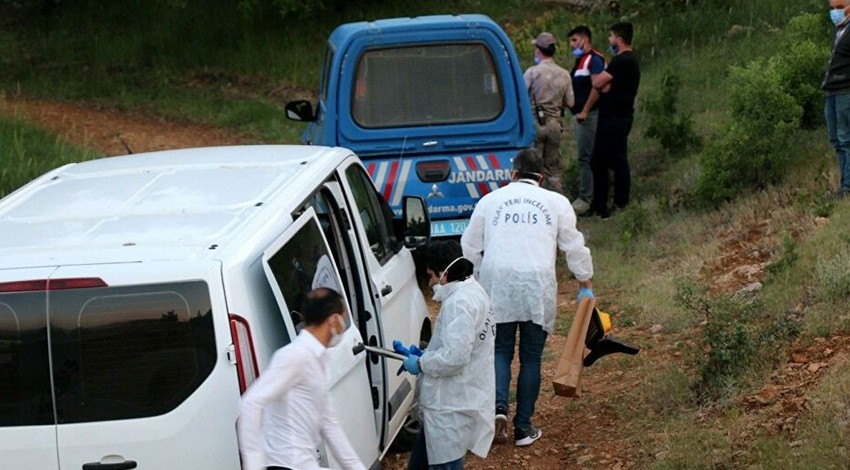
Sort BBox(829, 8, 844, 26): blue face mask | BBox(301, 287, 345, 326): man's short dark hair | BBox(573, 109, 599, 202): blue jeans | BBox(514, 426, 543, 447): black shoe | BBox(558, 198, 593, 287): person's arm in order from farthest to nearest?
BBox(573, 109, 599, 202): blue jeans, BBox(829, 8, 844, 26): blue face mask, BBox(514, 426, 543, 447): black shoe, BBox(558, 198, 593, 287): person's arm, BBox(301, 287, 345, 326): man's short dark hair

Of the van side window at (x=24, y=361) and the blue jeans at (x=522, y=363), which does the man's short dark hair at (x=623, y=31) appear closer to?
the blue jeans at (x=522, y=363)

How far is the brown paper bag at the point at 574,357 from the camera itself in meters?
6.98

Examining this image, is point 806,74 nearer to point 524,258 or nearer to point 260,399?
point 524,258

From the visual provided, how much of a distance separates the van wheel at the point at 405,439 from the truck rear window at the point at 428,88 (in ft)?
11.9

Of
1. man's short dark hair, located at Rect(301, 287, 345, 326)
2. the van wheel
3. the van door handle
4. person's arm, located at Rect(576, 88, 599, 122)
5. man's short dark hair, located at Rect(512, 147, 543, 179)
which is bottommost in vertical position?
the van wheel

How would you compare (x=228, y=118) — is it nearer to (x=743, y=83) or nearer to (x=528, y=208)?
(x=743, y=83)

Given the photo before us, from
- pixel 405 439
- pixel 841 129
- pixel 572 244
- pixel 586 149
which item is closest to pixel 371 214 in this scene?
pixel 572 244

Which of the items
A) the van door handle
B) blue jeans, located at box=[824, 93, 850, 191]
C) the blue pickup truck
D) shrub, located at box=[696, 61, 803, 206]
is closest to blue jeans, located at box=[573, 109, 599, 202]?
shrub, located at box=[696, 61, 803, 206]

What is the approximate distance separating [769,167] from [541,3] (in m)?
11.0

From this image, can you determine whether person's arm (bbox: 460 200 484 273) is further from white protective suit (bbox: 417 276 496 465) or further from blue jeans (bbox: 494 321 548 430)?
white protective suit (bbox: 417 276 496 465)

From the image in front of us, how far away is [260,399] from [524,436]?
2988mm

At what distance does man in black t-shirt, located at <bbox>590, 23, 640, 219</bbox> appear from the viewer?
12.4 metres

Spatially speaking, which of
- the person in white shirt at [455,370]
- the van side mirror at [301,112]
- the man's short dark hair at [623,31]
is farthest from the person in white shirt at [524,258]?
the man's short dark hair at [623,31]

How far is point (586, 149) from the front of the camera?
42.3 feet
